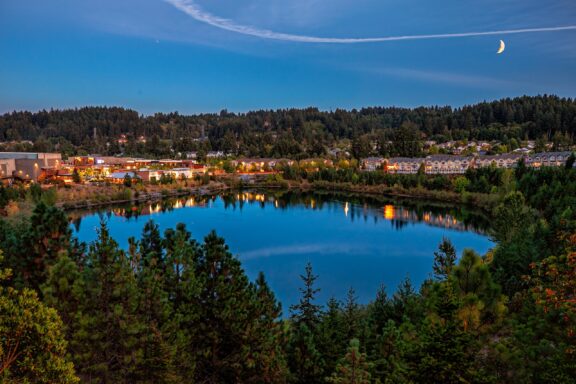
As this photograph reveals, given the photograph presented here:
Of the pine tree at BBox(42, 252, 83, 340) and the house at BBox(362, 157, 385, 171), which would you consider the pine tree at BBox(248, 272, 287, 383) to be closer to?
the pine tree at BBox(42, 252, 83, 340)

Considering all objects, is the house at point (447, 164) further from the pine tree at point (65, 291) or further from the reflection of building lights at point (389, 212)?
the pine tree at point (65, 291)

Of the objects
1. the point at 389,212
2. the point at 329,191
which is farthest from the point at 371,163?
the point at 389,212

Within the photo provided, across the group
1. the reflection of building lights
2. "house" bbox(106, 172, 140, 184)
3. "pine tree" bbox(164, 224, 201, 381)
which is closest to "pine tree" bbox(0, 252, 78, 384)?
"pine tree" bbox(164, 224, 201, 381)

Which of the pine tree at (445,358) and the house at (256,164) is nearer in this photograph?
the pine tree at (445,358)

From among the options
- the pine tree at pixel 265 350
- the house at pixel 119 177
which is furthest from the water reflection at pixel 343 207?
the pine tree at pixel 265 350

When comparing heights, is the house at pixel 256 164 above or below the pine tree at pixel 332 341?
above

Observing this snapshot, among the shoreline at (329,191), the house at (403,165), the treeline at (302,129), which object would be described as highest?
the treeline at (302,129)

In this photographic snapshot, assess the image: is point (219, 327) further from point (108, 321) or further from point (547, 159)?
point (547, 159)
